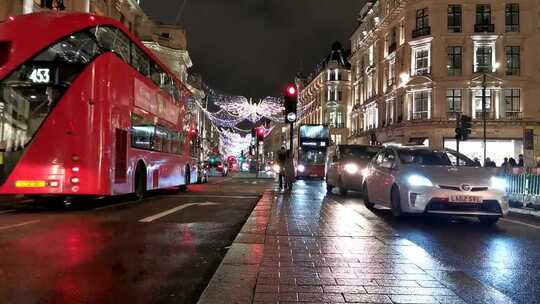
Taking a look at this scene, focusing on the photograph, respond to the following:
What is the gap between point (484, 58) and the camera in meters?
48.4

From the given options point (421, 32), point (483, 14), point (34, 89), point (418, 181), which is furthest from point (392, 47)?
point (34, 89)

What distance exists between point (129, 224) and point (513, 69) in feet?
149

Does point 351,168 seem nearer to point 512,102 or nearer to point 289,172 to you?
point 289,172

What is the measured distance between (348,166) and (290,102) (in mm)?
3233

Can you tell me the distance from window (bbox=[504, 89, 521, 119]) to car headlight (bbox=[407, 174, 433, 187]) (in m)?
41.4

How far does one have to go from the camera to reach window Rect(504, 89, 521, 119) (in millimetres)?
47500

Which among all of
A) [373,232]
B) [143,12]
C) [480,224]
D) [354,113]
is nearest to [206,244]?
[373,232]

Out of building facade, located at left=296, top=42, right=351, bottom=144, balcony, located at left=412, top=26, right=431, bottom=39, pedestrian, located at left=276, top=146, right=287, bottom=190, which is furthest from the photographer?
building facade, located at left=296, top=42, right=351, bottom=144

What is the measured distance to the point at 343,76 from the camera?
9181 centimetres

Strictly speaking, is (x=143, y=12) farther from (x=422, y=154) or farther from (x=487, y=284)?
(x=487, y=284)

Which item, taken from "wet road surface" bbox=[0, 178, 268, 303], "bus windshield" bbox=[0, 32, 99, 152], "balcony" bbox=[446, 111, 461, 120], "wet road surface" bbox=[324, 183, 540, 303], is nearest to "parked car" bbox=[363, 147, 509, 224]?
"wet road surface" bbox=[324, 183, 540, 303]

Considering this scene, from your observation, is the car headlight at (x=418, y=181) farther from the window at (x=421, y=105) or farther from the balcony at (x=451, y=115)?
the window at (x=421, y=105)

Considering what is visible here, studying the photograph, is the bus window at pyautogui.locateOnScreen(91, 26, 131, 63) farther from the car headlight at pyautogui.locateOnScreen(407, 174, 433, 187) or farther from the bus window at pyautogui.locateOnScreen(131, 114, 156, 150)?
the car headlight at pyautogui.locateOnScreen(407, 174, 433, 187)

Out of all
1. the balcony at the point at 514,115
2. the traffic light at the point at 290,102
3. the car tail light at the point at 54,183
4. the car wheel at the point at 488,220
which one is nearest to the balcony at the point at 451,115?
the balcony at the point at 514,115
